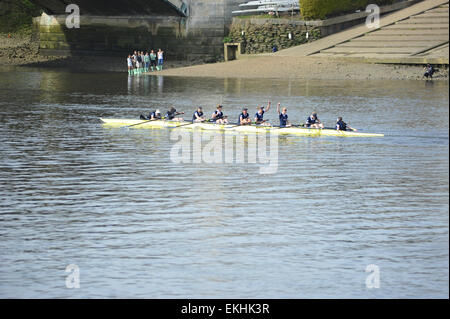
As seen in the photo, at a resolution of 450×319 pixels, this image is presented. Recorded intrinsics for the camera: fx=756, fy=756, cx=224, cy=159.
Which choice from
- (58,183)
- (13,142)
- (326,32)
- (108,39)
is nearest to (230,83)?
(326,32)

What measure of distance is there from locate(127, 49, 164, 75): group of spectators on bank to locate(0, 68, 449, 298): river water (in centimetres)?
3085

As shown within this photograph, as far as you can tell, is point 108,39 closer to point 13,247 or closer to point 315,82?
point 315,82

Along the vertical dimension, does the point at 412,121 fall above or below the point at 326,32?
below

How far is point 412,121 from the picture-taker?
143 ft

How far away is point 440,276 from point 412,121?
2466 cm

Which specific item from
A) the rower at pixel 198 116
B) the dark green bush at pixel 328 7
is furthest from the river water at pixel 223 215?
the dark green bush at pixel 328 7

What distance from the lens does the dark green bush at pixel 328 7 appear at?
231 ft

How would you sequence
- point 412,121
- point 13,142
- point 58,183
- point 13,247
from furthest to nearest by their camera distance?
point 412,121
point 13,142
point 58,183
point 13,247

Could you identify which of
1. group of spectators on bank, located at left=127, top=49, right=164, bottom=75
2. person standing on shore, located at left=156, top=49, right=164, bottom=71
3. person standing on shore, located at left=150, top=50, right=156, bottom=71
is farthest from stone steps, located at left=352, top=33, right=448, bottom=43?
person standing on shore, located at left=150, top=50, right=156, bottom=71

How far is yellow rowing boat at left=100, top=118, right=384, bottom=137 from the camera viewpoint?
39.6m

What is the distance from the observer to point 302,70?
219 ft

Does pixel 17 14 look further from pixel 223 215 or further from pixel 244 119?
pixel 223 215

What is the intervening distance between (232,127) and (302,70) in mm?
26188

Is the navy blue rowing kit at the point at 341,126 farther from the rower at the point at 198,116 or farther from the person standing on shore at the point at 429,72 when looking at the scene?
the person standing on shore at the point at 429,72
